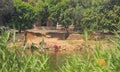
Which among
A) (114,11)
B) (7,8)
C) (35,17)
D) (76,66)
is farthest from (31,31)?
(76,66)

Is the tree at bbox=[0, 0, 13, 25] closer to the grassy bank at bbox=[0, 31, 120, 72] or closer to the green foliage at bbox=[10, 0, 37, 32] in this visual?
the green foliage at bbox=[10, 0, 37, 32]

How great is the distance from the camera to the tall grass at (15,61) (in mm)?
10078

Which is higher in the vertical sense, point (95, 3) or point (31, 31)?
point (95, 3)

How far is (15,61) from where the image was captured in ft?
33.4

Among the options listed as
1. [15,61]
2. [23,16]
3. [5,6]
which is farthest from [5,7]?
[15,61]

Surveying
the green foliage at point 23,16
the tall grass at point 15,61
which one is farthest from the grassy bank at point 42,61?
the green foliage at point 23,16

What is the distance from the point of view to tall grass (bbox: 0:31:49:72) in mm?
10078

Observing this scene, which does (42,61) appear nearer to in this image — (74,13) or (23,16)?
(23,16)

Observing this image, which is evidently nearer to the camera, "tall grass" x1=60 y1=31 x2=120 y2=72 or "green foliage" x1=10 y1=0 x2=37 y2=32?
"tall grass" x1=60 y1=31 x2=120 y2=72

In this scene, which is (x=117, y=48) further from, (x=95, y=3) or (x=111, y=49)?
(x=95, y=3)

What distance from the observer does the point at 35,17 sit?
49.0 metres

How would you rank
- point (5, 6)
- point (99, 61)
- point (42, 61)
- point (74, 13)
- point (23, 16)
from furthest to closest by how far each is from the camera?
point (74, 13) < point (23, 16) < point (5, 6) < point (42, 61) < point (99, 61)

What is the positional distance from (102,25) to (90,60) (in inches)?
1441

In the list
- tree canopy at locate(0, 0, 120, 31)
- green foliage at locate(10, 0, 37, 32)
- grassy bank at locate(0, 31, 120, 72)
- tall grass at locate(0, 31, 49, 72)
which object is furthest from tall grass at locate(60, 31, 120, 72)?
green foliage at locate(10, 0, 37, 32)
